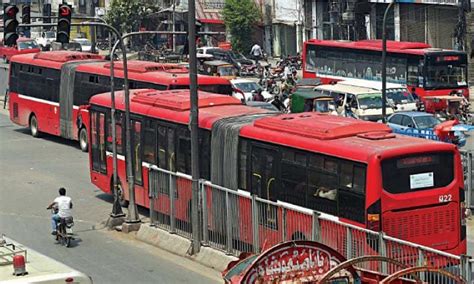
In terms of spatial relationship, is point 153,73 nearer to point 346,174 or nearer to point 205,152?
point 205,152

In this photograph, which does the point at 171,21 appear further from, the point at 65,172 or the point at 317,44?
the point at 65,172

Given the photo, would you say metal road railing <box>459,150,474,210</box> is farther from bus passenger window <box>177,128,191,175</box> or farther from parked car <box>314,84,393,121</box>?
parked car <box>314,84,393,121</box>

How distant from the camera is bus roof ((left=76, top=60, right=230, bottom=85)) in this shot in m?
33.3

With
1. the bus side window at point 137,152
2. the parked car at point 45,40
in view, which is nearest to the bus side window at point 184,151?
the bus side window at point 137,152

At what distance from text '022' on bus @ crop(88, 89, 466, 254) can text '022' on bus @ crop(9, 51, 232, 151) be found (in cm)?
816

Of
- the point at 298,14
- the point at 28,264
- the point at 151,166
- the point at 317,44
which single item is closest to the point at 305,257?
the point at 28,264

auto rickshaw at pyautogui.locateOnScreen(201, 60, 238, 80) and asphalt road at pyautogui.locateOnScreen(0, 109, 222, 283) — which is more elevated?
auto rickshaw at pyautogui.locateOnScreen(201, 60, 238, 80)

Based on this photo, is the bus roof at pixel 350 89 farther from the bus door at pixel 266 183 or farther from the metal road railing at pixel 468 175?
the bus door at pixel 266 183

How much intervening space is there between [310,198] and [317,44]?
36866mm

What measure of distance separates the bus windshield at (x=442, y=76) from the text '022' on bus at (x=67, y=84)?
14281 mm

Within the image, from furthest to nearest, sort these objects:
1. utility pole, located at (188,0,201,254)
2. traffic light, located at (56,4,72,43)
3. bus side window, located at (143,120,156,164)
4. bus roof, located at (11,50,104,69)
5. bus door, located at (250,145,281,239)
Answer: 1. bus roof, located at (11,50,104,69)
2. traffic light, located at (56,4,72,43)
3. bus side window, located at (143,120,156,164)
4. utility pole, located at (188,0,201,254)
5. bus door, located at (250,145,281,239)

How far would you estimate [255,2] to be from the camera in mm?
71688

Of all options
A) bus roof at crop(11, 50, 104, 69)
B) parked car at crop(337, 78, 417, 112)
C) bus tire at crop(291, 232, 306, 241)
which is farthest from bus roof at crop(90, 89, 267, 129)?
parked car at crop(337, 78, 417, 112)

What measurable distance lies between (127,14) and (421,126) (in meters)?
43.7
